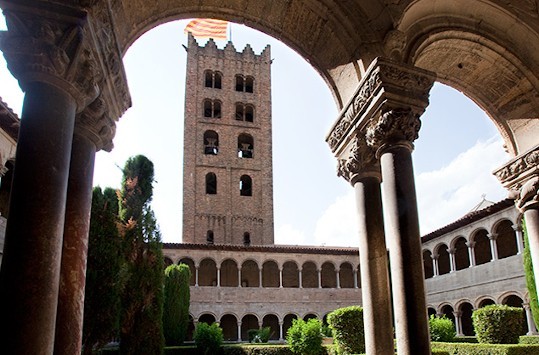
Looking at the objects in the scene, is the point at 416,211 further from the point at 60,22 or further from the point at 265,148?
the point at 265,148

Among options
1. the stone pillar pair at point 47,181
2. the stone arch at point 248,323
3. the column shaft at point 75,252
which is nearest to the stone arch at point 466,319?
the stone arch at point 248,323

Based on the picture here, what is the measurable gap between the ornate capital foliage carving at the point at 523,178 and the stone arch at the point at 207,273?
2574 centimetres

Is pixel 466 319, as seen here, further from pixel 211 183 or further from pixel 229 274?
pixel 211 183

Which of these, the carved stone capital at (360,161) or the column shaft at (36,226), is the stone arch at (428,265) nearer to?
the carved stone capital at (360,161)


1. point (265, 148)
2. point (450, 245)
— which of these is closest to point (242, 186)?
point (265, 148)

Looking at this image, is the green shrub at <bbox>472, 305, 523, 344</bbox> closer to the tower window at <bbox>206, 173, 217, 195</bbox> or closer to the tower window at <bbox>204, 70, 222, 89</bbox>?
the tower window at <bbox>206, 173, 217, 195</bbox>

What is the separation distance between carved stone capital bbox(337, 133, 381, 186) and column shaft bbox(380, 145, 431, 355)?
1.50 ft

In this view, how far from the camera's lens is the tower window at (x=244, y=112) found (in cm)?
3878

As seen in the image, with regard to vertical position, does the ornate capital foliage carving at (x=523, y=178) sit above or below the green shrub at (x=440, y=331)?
above

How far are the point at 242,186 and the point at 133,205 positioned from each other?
74.5 feet

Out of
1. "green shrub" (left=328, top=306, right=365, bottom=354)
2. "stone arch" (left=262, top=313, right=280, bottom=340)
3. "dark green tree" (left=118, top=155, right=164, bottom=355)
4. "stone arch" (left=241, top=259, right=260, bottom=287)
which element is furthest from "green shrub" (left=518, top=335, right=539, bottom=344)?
"stone arch" (left=241, top=259, right=260, bottom=287)

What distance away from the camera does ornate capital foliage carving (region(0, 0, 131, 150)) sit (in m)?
3.04

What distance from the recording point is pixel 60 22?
313cm

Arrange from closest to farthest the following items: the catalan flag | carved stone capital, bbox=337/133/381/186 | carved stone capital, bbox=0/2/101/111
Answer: carved stone capital, bbox=0/2/101/111 < carved stone capital, bbox=337/133/381/186 < the catalan flag
